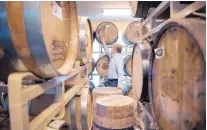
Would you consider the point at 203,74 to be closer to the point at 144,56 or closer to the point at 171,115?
the point at 171,115

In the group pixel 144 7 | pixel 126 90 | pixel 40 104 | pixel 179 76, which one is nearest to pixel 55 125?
pixel 40 104

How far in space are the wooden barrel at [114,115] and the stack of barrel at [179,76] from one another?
3.31 ft

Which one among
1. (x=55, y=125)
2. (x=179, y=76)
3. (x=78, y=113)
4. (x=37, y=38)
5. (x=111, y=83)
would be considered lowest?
(x=111, y=83)

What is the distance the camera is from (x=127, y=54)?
603 cm

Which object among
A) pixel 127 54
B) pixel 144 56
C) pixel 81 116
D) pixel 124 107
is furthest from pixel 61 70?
pixel 127 54

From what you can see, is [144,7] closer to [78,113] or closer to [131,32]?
[78,113]

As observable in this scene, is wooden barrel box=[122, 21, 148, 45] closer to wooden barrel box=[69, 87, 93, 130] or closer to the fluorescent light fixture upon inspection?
the fluorescent light fixture

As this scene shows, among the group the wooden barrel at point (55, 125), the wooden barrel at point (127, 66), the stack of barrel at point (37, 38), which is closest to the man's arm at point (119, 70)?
the wooden barrel at point (127, 66)

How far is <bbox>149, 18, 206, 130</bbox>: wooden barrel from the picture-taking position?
34.7 inches

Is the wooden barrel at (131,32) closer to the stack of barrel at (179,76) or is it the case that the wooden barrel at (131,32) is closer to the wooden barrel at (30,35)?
the stack of barrel at (179,76)

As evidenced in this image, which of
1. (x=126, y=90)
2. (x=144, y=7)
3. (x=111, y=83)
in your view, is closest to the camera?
(x=144, y=7)

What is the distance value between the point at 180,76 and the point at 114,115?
1.60 meters

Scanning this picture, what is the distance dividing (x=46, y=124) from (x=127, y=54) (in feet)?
16.3

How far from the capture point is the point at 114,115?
2.57m
